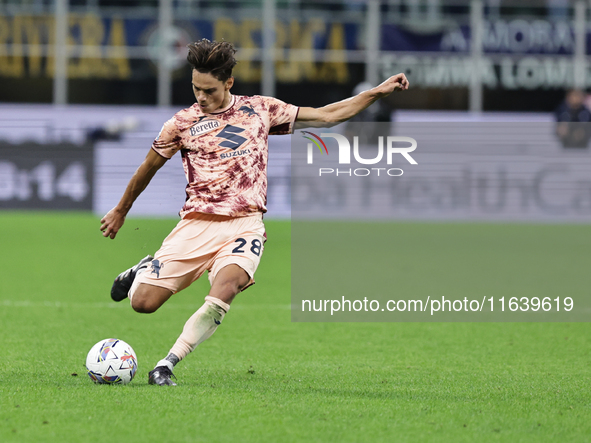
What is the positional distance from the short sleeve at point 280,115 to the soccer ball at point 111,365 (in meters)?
1.62

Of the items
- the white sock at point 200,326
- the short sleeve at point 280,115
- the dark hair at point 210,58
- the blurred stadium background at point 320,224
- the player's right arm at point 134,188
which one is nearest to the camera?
the blurred stadium background at point 320,224

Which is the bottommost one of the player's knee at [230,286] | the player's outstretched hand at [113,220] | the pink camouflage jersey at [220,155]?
the player's knee at [230,286]

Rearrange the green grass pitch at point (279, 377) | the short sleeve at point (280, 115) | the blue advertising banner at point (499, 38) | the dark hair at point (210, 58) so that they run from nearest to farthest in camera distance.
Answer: the green grass pitch at point (279, 377), the dark hair at point (210, 58), the short sleeve at point (280, 115), the blue advertising banner at point (499, 38)

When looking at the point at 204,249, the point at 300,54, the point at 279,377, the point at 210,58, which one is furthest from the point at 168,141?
the point at 300,54

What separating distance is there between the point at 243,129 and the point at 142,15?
2028cm

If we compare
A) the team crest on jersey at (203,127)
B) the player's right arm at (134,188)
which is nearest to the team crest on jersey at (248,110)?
the team crest on jersey at (203,127)

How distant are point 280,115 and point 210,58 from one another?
0.63m

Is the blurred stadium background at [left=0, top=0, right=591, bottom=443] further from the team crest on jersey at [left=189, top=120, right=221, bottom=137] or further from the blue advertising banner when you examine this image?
the team crest on jersey at [left=189, top=120, right=221, bottom=137]

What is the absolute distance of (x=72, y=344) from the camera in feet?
23.7

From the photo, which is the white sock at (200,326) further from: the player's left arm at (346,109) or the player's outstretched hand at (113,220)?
the player's left arm at (346,109)

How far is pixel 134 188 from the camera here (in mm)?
5840

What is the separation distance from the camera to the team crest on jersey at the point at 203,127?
5.68 meters

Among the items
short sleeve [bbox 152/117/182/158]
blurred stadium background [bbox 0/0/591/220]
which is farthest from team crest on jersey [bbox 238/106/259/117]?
blurred stadium background [bbox 0/0/591/220]

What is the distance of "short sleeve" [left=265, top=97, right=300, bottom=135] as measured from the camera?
19.3 feet
